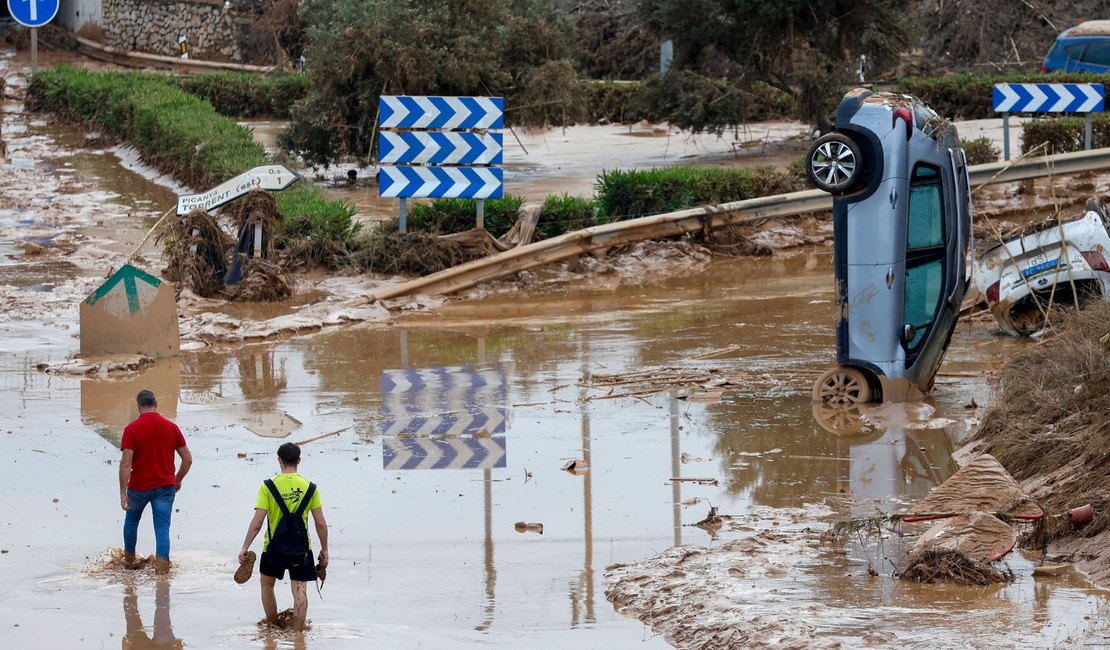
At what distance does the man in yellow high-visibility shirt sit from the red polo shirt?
1180mm

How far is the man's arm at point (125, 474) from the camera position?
8.48 metres

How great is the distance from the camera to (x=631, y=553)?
340 inches

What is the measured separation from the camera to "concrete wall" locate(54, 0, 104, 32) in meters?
43.2

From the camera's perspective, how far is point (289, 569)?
760 cm

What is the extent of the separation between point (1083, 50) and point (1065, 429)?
1029 inches

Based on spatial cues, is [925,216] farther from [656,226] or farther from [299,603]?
[656,226]

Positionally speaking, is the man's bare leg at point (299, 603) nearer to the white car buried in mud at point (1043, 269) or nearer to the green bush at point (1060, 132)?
the white car buried in mud at point (1043, 269)

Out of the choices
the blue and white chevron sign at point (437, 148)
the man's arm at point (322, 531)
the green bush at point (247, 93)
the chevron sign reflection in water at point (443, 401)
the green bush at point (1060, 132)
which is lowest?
the man's arm at point (322, 531)

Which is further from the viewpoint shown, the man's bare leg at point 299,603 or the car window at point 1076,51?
the car window at point 1076,51

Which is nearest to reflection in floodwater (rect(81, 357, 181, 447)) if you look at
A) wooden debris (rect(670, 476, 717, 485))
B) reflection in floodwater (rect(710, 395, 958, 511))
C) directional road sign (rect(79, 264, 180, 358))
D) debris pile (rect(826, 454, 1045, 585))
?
directional road sign (rect(79, 264, 180, 358))

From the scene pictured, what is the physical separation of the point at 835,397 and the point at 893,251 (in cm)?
130

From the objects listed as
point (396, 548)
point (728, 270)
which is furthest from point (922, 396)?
point (728, 270)

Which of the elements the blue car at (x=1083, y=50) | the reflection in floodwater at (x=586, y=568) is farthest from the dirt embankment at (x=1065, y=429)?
the blue car at (x=1083, y=50)

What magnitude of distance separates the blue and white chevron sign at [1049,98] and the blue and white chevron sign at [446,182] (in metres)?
8.60
